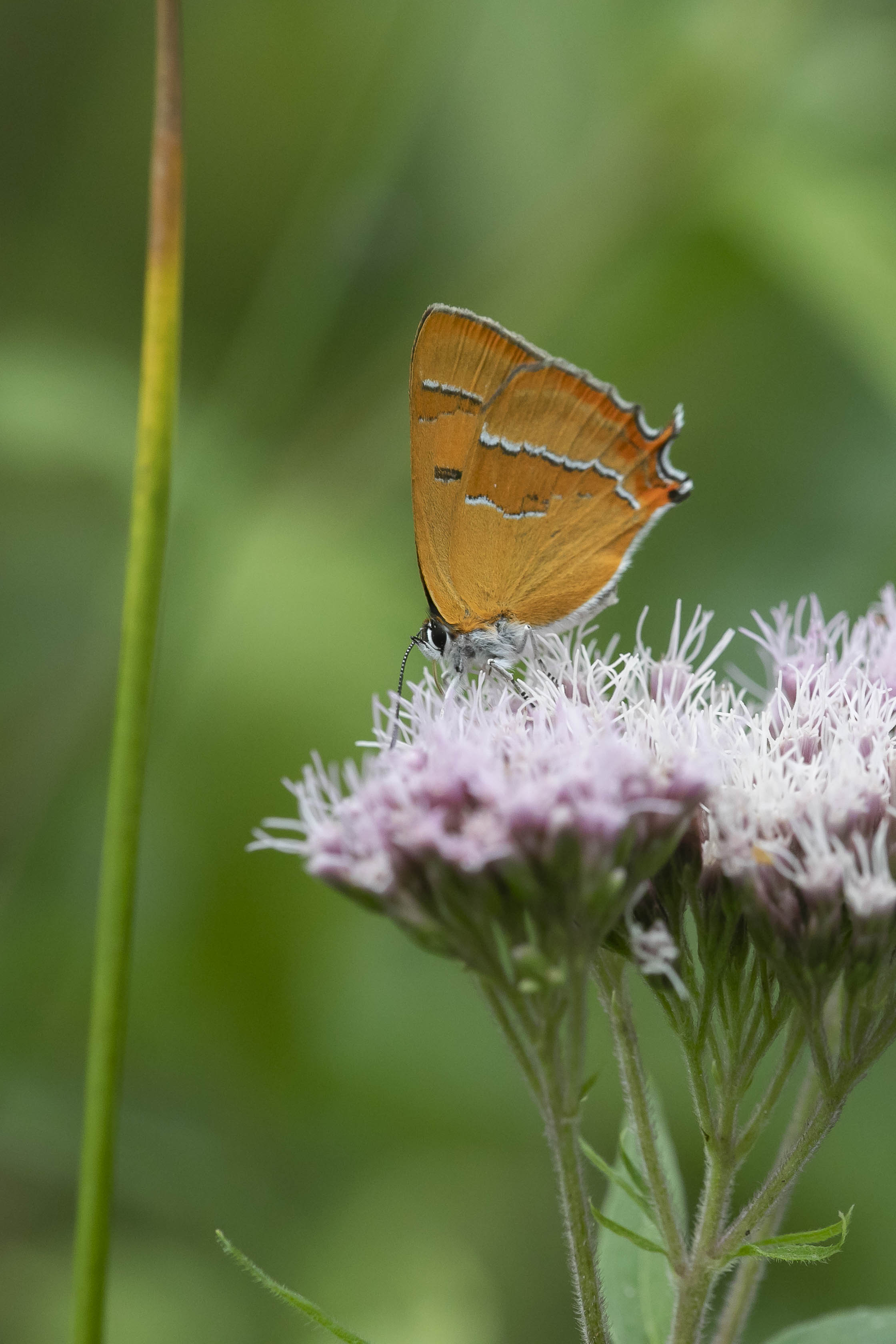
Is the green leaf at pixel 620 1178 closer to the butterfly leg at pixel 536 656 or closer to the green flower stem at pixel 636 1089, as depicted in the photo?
the green flower stem at pixel 636 1089

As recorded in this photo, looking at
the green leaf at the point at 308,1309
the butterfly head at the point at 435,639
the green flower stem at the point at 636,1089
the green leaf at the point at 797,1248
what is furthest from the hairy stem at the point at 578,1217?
the butterfly head at the point at 435,639

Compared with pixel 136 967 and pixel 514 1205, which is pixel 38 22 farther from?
pixel 514 1205

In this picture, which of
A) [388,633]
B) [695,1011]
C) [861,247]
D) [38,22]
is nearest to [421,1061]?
[388,633]

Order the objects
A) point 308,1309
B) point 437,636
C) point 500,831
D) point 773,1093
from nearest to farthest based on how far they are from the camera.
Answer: point 308,1309 < point 500,831 < point 773,1093 < point 437,636

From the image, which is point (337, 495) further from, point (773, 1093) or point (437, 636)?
point (773, 1093)

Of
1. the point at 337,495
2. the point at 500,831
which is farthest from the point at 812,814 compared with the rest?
the point at 337,495

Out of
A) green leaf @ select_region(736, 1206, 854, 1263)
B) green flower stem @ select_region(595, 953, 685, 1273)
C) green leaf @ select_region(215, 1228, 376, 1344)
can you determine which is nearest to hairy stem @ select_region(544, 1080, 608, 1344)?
green flower stem @ select_region(595, 953, 685, 1273)

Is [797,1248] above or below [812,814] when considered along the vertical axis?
below

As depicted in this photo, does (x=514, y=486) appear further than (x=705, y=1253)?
Yes
